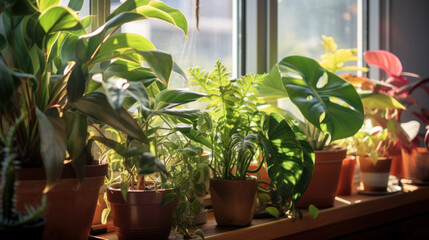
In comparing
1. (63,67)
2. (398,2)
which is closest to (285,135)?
(63,67)

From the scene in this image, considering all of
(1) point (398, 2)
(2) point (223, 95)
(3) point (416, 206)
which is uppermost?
(1) point (398, 2)

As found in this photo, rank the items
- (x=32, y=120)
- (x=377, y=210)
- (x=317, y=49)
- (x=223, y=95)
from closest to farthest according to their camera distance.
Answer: (x=32, y=120), (x=223, y=95), (x=377, y=210), (x=317, y=49)

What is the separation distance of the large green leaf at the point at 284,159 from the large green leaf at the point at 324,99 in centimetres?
8

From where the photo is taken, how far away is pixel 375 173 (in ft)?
5.73

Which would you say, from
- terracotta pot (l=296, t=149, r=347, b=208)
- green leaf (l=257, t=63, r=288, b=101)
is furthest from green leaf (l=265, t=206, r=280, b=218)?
green leaf (l=257, t=63, r=288, b=101)

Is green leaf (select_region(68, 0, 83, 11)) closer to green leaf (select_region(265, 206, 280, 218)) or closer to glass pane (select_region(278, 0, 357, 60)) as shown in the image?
green leaf (select_region(265, 206, 280, 218))

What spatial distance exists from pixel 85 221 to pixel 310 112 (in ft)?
2.14

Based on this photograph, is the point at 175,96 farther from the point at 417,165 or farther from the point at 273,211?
the point at 417,165

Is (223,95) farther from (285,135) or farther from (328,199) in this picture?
(328,199)

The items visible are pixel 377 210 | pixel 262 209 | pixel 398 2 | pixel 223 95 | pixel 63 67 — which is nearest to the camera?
pixel 63 67

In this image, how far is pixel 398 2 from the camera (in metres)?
2.40

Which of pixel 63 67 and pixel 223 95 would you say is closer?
pixel 63 67

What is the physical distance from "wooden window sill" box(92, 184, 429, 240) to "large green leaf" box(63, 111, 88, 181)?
32 centimetres

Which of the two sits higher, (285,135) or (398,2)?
(398,2)
